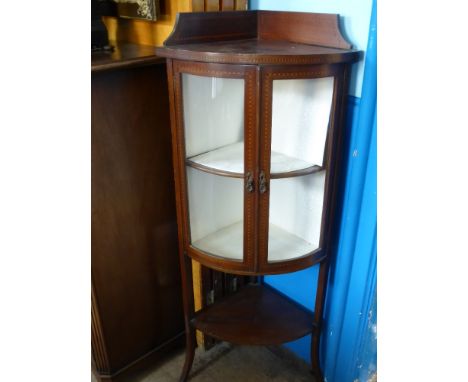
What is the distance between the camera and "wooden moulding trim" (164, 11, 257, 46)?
40.1 inches

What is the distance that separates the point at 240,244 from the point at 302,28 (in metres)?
0.64

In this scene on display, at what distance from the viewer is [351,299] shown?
1244 millimetres

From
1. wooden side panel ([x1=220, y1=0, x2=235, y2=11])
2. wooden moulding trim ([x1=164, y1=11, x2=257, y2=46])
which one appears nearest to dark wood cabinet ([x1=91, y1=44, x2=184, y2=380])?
wooden moulding trim ([x1=164, y1=11, x2=257, y2=46])

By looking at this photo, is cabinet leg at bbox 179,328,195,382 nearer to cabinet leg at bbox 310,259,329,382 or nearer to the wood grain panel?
cabinet leg at bbox 310,259,329,382

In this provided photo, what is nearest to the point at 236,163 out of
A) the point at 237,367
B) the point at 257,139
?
the point at 257,139

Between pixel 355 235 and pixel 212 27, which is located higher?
pixel 212 27

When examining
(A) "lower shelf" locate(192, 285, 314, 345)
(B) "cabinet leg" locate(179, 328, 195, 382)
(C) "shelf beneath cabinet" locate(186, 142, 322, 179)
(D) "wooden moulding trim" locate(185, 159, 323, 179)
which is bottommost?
(B) "cabinet leg" locate(179, 328, 195, 382)

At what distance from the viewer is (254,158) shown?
99 centimetres

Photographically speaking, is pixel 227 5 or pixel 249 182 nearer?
pixel 249 182

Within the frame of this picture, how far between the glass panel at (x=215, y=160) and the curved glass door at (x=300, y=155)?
0.33 ft

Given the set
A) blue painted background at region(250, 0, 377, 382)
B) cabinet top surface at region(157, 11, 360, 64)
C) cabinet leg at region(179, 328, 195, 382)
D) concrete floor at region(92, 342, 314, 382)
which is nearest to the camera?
cabinet top surface at region(157, 11, 360, 64)

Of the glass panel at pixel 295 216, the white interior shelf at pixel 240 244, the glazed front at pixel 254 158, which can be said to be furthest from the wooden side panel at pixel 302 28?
the white interior shelf at pixel 240 244

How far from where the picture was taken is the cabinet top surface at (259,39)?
0.90 m

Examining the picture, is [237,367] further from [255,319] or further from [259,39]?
[259,39]
